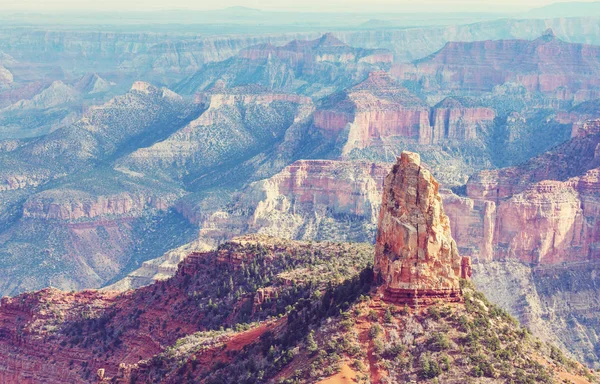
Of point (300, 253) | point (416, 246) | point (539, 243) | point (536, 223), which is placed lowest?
point (539, 243)

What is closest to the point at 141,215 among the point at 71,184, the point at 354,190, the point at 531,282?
the point at 71,184

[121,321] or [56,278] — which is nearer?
[121,321]

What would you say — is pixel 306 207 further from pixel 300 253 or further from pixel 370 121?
pixel 300 253

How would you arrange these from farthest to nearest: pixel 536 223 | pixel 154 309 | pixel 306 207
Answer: pixel 306 207
pixel 536 223
pixel 154 309

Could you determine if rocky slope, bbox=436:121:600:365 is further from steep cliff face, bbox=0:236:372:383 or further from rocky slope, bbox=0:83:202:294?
rocky slope, bbox=0:83:202:294

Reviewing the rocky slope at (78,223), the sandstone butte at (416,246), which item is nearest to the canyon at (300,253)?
the sandstone butte at (416,246)

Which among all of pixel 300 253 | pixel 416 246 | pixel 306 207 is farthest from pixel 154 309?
pixel 306 207

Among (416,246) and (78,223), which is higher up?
(416,246)

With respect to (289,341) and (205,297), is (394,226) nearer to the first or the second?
(289,341)

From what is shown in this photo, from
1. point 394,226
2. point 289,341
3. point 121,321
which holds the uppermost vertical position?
point 394,226
